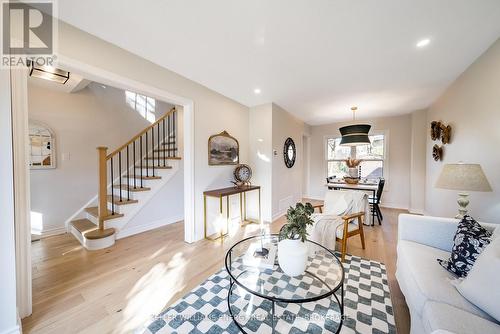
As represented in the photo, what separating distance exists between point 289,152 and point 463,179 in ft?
10.2

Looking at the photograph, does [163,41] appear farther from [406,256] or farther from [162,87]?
[406,256]

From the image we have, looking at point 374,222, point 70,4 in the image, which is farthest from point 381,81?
point 70,4

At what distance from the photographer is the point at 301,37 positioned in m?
1.90

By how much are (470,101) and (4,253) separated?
4.87 m

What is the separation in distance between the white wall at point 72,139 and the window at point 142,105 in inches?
9.0

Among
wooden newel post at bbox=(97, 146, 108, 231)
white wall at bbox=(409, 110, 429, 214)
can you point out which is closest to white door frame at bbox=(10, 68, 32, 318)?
wooden newel post at bbox=(97, 146, 108, 231)

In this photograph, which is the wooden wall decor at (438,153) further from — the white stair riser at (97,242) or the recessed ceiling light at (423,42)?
the white stair riser at (97,242)

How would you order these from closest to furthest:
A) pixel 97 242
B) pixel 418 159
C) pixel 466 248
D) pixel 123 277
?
pixel 466 248 < pixel 123 277 < pixel 97 242 < pixel 418 159

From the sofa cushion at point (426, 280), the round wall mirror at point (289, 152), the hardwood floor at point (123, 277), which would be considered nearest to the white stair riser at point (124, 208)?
the hardwood floor at point (123, 277)

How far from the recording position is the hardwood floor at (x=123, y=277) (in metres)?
1.48

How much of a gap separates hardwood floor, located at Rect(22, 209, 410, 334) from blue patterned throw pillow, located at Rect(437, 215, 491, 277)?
555mm

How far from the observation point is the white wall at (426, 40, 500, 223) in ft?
6.57

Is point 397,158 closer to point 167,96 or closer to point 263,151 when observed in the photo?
point 263,151

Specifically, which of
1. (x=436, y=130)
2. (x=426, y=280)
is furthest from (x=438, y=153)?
(x=426, y=280)
